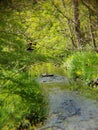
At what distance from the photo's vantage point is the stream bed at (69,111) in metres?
7.31

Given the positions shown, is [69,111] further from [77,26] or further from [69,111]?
[77,26]

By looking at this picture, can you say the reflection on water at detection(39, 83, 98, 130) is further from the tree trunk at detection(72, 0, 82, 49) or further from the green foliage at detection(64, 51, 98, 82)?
the tree trunk at detection(72, 0, 82, 49)

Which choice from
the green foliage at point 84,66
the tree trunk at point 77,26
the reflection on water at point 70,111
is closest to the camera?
the reflection on water at point 70,111

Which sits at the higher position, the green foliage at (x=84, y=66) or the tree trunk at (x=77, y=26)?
the tree trunk at (x=77, y=26)

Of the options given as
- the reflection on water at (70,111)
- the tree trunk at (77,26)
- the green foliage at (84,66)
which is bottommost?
the reflection on water at (70,111)

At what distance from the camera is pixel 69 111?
28.2 ft

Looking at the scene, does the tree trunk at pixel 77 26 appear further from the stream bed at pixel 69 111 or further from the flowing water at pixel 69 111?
the stream bed at pixel 69 111

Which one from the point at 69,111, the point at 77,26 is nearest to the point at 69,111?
the point at 69,111

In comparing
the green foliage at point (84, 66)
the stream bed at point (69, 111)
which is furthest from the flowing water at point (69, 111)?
the green foliage at point (84, 66)

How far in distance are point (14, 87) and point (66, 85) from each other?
354 inches

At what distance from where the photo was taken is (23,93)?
340cm

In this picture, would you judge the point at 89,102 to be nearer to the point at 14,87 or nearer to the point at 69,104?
the point at 69,104

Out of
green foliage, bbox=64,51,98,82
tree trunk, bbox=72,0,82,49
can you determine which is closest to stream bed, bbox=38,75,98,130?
green foliage, bbox=64,51,98,82

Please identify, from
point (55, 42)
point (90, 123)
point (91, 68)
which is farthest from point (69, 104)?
point (55, 42)
